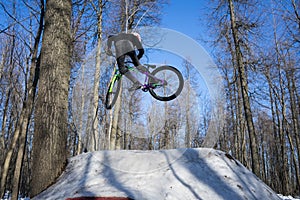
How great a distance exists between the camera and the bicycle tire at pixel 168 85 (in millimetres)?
3133

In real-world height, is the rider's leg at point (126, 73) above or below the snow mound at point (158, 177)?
above

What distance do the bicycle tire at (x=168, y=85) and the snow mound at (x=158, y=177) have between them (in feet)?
2.80

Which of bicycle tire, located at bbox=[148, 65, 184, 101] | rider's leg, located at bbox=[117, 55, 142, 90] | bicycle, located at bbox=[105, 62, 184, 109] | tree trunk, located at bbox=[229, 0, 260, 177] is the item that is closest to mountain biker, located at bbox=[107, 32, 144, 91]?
rider's leg, located at bbox=[117, 55, 142, 90]

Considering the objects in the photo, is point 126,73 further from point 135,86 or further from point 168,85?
point 168,85

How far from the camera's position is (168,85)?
3197mm

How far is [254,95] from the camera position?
9.46 m

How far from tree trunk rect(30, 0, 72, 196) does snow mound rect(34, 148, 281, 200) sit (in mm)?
221

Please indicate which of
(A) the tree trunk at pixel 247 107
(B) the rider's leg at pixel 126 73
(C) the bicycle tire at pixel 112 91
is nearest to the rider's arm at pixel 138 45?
(B) the rider's leg at pixel 126 73

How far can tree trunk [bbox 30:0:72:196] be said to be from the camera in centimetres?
304

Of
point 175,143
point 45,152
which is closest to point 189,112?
point 175,143

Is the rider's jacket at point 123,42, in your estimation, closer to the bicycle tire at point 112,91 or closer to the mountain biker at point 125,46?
the mountain biker at point 125,46

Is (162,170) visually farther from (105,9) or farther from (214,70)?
(105,9)

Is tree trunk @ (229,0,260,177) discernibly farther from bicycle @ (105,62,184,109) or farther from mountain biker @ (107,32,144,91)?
mountain biker @ (107,32,144,91)

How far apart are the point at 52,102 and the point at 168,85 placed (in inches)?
66.3
